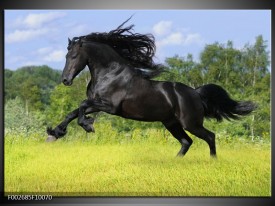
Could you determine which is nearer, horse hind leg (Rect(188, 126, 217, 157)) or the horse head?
the horse head

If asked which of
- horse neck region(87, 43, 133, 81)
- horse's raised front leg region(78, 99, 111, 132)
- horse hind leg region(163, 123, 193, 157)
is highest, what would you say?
horse neck region(87, 43, 133, 81)

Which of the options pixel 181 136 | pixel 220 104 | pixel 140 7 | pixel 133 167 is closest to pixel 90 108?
pixel 133 167

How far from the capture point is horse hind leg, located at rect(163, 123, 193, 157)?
7363 millimetres

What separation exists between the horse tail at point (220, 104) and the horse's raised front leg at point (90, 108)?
1.35 meters

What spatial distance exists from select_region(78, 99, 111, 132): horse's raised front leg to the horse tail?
4.42 ft

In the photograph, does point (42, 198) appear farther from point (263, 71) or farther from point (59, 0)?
point (263, 71)

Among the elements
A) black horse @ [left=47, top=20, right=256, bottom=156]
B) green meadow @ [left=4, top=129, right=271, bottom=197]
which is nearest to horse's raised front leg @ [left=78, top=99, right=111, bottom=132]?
black horse @ [left=47, top=20, right=256, bottom=156]

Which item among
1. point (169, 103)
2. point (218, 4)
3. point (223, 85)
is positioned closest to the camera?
point (218, 4)

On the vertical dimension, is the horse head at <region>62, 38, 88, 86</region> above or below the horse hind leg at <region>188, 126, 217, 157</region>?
above

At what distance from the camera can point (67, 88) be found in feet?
25.1

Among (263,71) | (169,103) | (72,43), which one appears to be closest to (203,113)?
(169,103)

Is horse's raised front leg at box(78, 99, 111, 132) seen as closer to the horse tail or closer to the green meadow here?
the green meadow

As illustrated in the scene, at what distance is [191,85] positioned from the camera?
7.71m

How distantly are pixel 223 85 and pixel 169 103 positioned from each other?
102 cm
